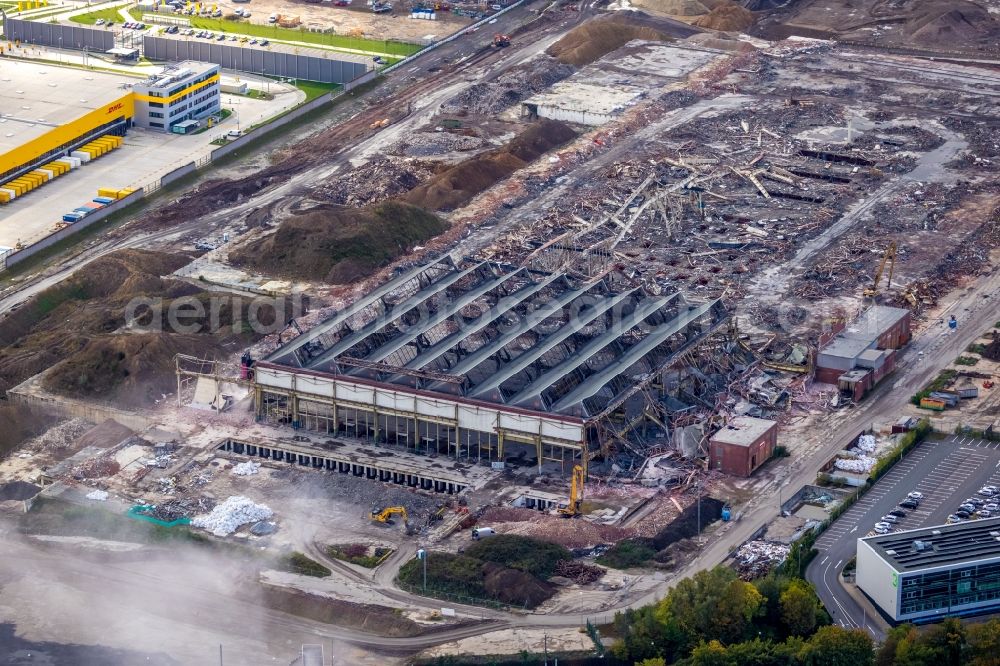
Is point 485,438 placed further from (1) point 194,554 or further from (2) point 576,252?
(2) point 576,252

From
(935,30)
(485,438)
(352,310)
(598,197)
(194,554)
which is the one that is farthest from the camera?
(935,30)

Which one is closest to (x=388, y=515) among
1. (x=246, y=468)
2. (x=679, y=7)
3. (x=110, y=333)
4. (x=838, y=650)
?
(x=246, y=468)

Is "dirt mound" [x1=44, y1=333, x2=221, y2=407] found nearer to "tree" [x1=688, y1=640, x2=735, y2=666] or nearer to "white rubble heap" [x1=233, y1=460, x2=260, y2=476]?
"white rubble heap" [x1=233, y1=460, x2=260, y2=476]

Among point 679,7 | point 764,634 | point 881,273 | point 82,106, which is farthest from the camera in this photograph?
point 679,7

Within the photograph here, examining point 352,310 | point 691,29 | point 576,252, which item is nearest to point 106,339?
point 352,310

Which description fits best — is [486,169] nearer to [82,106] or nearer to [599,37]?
[82,106]

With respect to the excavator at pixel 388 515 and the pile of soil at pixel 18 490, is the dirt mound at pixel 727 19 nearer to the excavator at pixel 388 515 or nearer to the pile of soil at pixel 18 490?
the excavator at pixel 388 515
